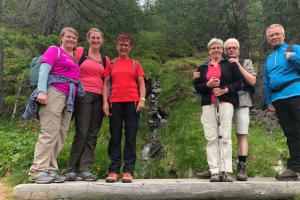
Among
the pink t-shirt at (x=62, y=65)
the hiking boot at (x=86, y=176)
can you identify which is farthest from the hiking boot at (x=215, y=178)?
the pink t-shirt at (x=62, y=65)

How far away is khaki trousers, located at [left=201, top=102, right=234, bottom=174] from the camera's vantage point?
593cm

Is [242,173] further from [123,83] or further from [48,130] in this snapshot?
[48,130]

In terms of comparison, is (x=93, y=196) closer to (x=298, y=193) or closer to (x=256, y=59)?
(x=298, y=193)

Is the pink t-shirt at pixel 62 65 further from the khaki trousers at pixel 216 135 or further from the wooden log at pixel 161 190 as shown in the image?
the khaki trousers at pixel 216 135

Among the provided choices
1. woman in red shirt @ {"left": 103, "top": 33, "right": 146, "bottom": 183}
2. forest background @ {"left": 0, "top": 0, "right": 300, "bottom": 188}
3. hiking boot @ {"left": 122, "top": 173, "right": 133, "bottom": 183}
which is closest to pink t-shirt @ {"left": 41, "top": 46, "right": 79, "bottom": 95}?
woman in red shirt @ {"left": 103, "top": 33, "right": 146, "bottom": 183}

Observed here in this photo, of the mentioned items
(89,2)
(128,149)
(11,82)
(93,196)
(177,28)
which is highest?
(89,2)

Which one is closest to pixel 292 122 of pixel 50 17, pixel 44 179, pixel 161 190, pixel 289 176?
pixel 289 176

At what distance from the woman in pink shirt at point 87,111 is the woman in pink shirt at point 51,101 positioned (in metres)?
0.20

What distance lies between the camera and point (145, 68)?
12.4m

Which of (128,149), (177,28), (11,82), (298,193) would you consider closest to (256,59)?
(177,28)

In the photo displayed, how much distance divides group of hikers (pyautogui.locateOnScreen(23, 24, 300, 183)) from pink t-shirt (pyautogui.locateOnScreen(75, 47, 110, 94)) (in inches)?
0.6

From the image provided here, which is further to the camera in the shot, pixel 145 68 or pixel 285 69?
pixel 145 68

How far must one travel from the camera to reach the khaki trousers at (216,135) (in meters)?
5.93

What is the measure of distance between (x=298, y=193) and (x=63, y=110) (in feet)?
13.5
